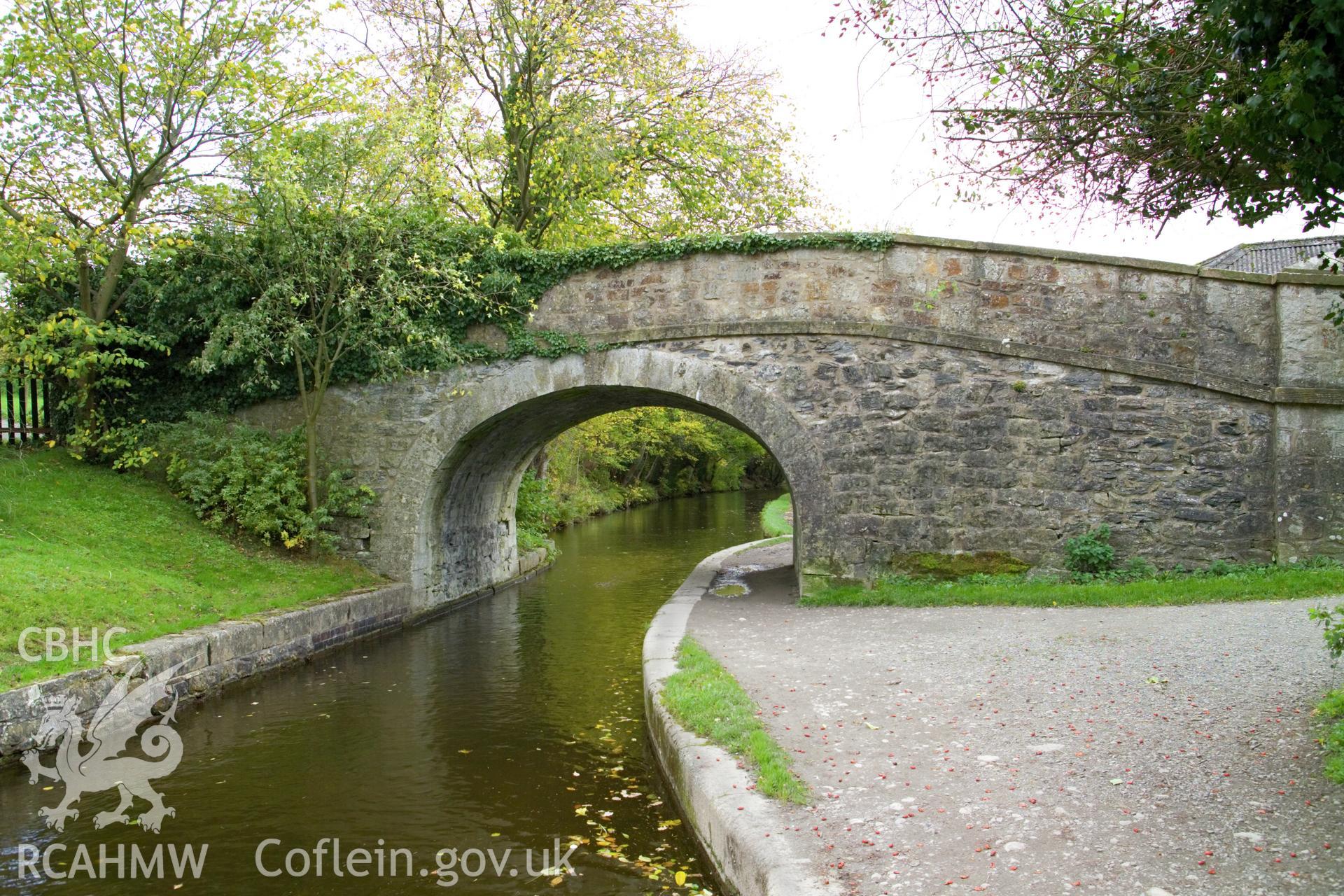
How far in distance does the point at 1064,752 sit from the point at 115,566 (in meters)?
8.30

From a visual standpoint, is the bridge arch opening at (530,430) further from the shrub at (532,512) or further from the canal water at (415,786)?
the canal water at (415,786)

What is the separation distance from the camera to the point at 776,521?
24781 mm

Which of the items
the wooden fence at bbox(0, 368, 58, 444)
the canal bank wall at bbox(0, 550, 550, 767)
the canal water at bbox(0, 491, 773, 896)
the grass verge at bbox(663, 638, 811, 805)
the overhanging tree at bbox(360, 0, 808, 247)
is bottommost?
the canal water at bbox(0, 491, 773, 896)

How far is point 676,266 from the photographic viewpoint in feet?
33.6

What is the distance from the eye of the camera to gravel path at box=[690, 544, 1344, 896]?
3230 millimetres

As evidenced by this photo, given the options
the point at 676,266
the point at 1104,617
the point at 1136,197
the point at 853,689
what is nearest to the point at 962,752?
the point at 853,689

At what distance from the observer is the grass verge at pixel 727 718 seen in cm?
411

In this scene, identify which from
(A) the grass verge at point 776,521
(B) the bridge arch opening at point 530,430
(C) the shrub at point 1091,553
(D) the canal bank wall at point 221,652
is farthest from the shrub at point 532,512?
(C) the shrub at point 1091,553

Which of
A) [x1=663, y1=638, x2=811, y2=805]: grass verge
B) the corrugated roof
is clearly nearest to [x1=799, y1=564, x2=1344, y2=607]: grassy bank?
[x1=663, y1=638, x2=811, y2=805]: grass verge

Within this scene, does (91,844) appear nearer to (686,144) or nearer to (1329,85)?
(1329,85)

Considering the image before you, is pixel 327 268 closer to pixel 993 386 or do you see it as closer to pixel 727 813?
pixel 993 386

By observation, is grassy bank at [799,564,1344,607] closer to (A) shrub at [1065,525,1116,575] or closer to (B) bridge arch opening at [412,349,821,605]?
(A) shrub at [1065,525,1116,575]

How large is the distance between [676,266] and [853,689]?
5857 mm

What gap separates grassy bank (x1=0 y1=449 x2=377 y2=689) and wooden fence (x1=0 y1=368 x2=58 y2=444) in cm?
47
